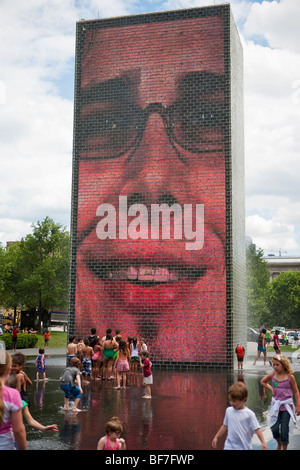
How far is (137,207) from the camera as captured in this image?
24.9 m

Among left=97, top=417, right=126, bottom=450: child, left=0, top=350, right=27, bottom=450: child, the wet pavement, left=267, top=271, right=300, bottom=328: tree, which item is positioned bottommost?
the wet pavement

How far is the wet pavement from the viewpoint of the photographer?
29.2ft

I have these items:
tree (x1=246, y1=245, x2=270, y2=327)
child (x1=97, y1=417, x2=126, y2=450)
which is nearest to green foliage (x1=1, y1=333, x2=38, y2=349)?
tree (x1=246, y1=245, x2=270, y2=327)

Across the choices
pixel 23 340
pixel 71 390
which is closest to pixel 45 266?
pixel 23 340

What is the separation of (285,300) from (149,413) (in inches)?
3095

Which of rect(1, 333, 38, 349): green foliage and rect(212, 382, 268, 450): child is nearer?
rect(212, 382, 268, 450): child

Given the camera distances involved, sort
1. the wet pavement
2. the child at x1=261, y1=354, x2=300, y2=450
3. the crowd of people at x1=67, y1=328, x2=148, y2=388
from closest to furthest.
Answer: the child at x1=261, y1=354, x2=300, y2=450 → the wet pavement → the crowd of people at x1=67, y1=328, x2=148, y2=388

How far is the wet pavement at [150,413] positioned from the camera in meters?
8.91

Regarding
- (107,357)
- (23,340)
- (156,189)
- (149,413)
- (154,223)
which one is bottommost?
(149,413)

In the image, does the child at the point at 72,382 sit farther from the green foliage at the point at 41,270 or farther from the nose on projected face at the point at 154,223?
the green foliage at the point at 41,270

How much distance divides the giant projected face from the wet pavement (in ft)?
15.4

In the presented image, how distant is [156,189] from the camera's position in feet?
81.3

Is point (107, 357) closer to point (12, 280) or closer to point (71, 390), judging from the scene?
point (71, 390)

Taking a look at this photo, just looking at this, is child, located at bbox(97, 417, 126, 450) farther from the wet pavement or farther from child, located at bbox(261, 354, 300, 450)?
child, located at bbox(261, 354, 300, 450)
